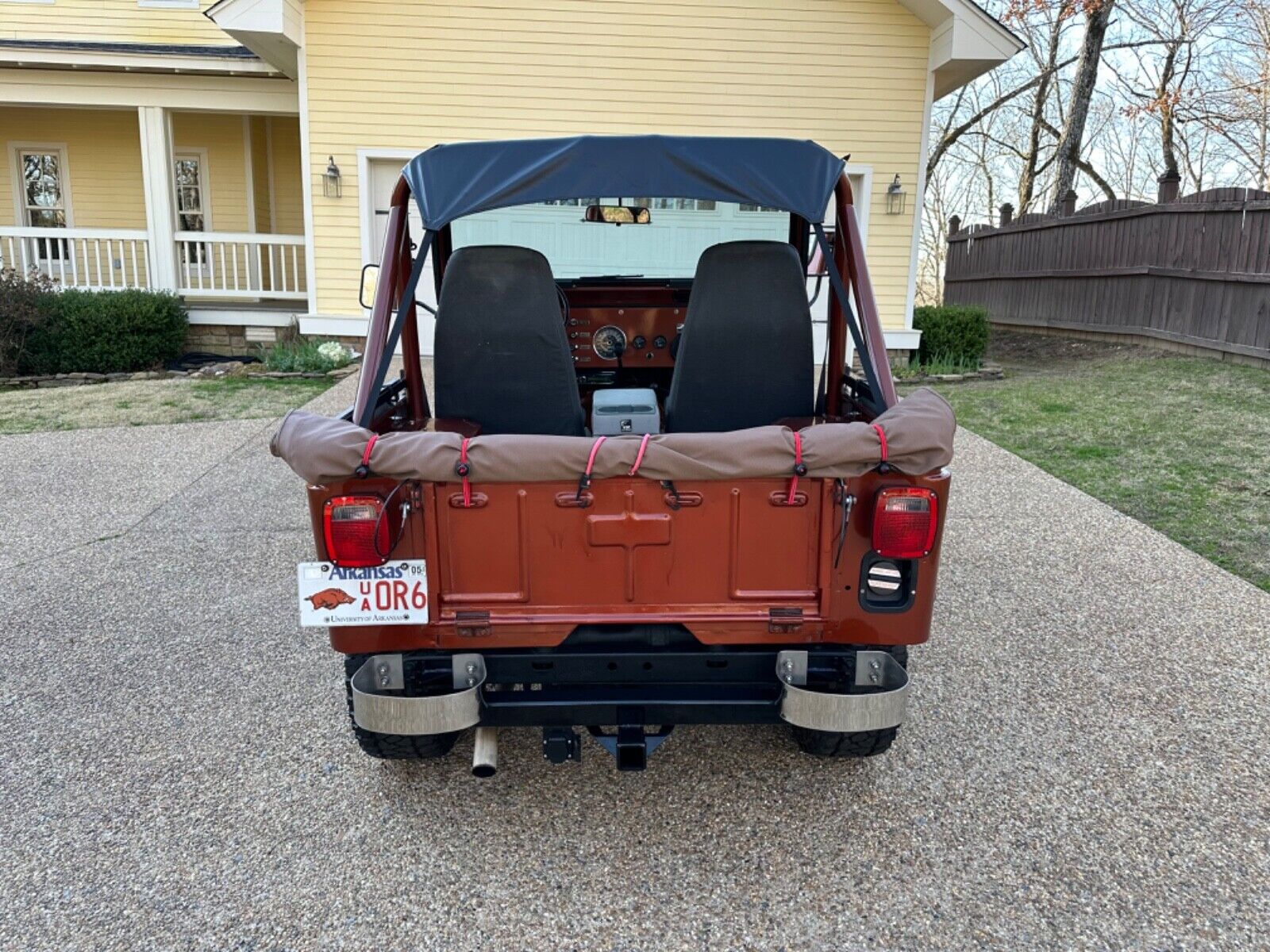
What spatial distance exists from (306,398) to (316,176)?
3388 millimetres

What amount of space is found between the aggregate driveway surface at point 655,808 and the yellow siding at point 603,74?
8463mm

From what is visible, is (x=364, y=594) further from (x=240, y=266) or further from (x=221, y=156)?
(x=221, y=156)

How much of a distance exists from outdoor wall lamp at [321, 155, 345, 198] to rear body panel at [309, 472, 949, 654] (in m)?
10.4

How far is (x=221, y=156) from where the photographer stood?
15492 mm

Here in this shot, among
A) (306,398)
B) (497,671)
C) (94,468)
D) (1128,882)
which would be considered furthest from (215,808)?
(306,398)

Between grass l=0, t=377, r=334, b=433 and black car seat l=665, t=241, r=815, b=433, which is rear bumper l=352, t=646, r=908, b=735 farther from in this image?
grass l=0, t=377, r=334, b=433

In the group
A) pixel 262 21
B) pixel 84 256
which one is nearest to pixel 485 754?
pixel 262 21

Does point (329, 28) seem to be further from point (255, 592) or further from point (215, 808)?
point (215, 808)

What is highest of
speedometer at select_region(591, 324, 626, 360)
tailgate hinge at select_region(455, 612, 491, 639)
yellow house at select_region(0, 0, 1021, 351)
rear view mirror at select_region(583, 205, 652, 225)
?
yellow house at select_region(0, 0, 1021, 351)

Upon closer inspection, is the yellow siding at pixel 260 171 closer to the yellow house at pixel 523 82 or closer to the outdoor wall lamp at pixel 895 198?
the yellow house at pixel 523 82

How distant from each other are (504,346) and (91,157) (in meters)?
15.8

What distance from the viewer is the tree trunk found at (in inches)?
749

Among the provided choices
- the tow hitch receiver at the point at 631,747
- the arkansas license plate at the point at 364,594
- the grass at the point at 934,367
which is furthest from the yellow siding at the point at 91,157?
the tow hitch receiver at the point at 631,747

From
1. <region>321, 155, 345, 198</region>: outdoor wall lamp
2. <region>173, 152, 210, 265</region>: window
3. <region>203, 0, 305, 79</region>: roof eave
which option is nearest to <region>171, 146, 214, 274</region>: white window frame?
<region>173, 152, 210, 265</region>: window
